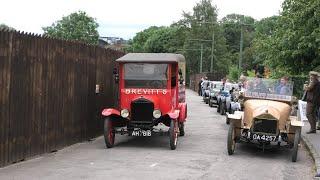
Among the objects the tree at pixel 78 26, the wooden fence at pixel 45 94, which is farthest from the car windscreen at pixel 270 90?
the tree at pixel 78 26

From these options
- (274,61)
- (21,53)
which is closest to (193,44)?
(274,61)

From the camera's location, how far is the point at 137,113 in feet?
50.1

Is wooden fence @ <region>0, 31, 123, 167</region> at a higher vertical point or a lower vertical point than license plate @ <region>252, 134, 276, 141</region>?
higher

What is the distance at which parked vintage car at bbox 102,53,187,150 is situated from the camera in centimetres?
1510

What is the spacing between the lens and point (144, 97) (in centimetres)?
1548

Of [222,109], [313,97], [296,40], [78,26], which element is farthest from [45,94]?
[78,26]

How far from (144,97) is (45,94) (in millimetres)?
3120

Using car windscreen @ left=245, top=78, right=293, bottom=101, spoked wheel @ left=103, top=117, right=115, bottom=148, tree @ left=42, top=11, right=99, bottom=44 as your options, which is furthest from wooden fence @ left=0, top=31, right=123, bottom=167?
tree @ left=42, top=11, right=99, bottom=44

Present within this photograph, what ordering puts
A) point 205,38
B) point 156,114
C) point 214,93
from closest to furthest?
point 156,114 → point 214,93 → point 205,38

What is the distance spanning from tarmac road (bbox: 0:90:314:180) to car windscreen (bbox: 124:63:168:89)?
1.54 metres

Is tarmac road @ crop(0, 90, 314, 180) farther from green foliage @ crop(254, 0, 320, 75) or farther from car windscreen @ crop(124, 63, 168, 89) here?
green foliage @ crop(254, 0, 320, 75)

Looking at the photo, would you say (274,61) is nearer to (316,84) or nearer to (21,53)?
(316,84)

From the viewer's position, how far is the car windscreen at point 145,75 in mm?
15672

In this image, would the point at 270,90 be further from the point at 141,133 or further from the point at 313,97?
the point at 141,133
